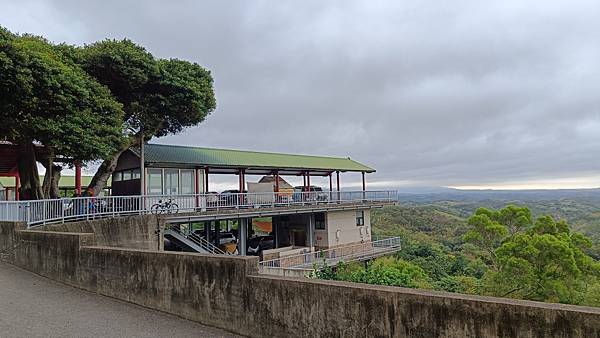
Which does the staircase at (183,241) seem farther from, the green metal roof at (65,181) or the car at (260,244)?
the green metal roof at (65,181)

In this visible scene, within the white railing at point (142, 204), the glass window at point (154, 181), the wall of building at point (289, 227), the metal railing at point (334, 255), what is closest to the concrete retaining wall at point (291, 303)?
the white railing at point (142, 204)

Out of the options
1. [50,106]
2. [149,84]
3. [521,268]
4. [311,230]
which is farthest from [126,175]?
[521,268]

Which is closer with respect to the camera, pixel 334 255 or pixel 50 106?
pixel 50 106

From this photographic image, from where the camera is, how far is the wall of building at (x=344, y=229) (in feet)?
89.5

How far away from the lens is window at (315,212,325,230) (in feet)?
89.5

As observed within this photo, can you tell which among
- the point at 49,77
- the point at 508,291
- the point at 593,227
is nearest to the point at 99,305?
the point at 49,77

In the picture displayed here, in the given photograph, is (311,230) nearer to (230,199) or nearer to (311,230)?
(311,230)

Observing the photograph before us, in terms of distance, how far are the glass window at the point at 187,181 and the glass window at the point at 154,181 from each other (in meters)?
1.33

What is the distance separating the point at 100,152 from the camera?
16.6m

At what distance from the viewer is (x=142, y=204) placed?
17.6m

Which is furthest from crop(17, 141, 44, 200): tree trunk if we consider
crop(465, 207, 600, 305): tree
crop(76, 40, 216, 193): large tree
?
crop(465, 207, 600, 305): tree

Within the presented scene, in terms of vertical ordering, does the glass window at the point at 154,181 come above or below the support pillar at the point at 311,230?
above

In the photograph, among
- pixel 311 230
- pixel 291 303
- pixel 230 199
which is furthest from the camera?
pixel 311 230

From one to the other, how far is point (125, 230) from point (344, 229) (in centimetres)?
1665
